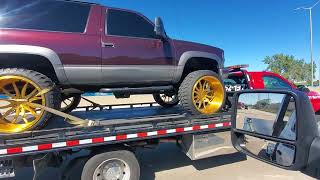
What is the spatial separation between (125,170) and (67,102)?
3.00m

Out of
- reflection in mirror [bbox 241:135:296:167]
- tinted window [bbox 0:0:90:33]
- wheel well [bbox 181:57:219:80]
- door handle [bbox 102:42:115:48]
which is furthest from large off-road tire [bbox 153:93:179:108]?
reflection in mirror [bbox 241:135:296:167]

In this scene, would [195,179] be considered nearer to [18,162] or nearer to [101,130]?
[101,130]

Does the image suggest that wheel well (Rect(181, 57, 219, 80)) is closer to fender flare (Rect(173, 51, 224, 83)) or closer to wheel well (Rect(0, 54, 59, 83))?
fender flare (Rect(173, 51, 224, 83))

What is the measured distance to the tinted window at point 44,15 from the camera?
13.0 ft

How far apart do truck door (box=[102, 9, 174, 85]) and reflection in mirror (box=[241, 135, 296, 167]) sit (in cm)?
284

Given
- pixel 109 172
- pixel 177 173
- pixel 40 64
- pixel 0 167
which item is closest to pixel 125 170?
pixel 109 172

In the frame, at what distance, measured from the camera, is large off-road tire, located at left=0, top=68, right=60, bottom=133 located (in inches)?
151

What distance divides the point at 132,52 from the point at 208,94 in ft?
5.60

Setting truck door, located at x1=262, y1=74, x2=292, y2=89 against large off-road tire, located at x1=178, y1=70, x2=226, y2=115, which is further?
truck door, located at x1=262, y1=74, x2=292, y2=89

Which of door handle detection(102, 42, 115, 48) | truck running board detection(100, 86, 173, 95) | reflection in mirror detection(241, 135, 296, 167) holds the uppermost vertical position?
door handle detection(102, 42, 115, 48)

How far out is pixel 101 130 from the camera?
162 inches

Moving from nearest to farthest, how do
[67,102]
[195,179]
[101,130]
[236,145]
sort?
[236,145] → [101,130] → [195,179] → [67,102]

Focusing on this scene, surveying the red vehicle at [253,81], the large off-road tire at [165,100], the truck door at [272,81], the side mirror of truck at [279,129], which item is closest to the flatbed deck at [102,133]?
the side mirror of truck at [279,129]

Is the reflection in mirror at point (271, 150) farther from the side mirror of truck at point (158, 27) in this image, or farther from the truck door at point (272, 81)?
the truck door at point (272, 81)
